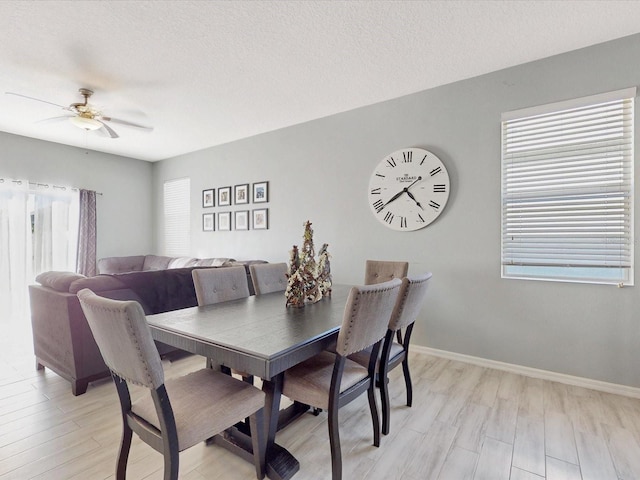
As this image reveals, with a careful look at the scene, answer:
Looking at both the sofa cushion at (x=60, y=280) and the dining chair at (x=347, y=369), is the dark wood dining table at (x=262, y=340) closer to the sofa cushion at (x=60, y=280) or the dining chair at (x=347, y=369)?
the dining chair at (x=347, y=369)

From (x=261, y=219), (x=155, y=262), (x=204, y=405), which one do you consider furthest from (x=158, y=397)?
(x=155, y=262)

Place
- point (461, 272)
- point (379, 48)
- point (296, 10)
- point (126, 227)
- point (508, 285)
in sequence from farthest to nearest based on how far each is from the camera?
point (126, 227) → point (461, 272) → point (508, 285) → point (379, 48) → point (296, 10)

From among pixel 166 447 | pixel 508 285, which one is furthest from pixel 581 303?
pixel 166 447

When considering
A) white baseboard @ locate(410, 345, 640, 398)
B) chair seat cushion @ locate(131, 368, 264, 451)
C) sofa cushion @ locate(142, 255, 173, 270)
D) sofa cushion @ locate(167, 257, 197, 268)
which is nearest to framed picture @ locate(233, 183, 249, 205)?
sofa cushion @ locate(167, 257, 197, 268)

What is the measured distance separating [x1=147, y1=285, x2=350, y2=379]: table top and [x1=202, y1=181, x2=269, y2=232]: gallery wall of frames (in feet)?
8.44

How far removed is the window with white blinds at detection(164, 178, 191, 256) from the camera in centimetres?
552

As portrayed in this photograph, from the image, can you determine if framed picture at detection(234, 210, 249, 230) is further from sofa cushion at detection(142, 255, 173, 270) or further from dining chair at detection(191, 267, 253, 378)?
dining chair at detection(191, 267, 253, 378)

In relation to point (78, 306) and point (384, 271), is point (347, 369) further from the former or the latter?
point (78, 306)

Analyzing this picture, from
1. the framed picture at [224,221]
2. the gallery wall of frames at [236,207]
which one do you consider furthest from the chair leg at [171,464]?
the framed picture at [224,221]

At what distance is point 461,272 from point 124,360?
2.73 m

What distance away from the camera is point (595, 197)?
7.86 feet

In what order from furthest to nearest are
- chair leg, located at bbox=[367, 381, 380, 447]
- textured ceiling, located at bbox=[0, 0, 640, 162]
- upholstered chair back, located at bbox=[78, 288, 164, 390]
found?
textured ceiling, located at bbox=[0, 0, 640, 162], chair leg, located at bbox=[367, 381, 380, 447], upholstered chair back, located at bbox=[78, 288, 164, 390]

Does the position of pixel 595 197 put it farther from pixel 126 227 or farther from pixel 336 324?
pixel 126 227

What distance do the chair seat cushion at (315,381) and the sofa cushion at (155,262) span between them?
424 cm
